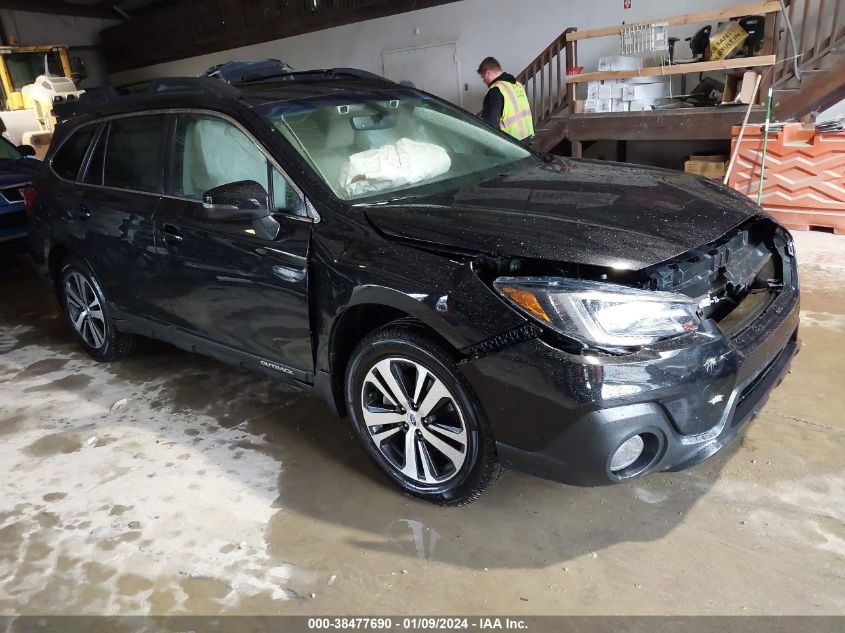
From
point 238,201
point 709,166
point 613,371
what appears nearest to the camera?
point 613,371

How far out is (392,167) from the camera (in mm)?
2855

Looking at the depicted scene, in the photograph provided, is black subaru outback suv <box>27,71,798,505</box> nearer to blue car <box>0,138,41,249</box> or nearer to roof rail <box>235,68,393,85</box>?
roof rail <box>235,68,393,85</box>

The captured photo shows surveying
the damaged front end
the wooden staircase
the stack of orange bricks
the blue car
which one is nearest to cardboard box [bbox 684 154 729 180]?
the wooden staircase

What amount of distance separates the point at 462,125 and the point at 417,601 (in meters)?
2.27

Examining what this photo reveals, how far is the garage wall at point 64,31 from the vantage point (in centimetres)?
1662

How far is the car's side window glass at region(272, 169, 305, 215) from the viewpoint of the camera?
2623 millimetres

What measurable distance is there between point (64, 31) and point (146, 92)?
17971mm

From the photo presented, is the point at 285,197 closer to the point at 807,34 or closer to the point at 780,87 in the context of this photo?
the point at 780,87

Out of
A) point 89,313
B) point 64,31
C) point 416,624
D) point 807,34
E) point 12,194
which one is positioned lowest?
point 416,624

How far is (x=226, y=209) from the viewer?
8.74 ft

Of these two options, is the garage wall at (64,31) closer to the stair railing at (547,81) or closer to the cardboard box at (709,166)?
the stair railing at (547,81)

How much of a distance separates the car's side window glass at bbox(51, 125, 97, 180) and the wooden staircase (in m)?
5.25

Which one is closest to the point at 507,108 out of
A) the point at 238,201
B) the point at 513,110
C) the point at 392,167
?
the point at 513,110

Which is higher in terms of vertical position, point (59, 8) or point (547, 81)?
point (59, 8)
